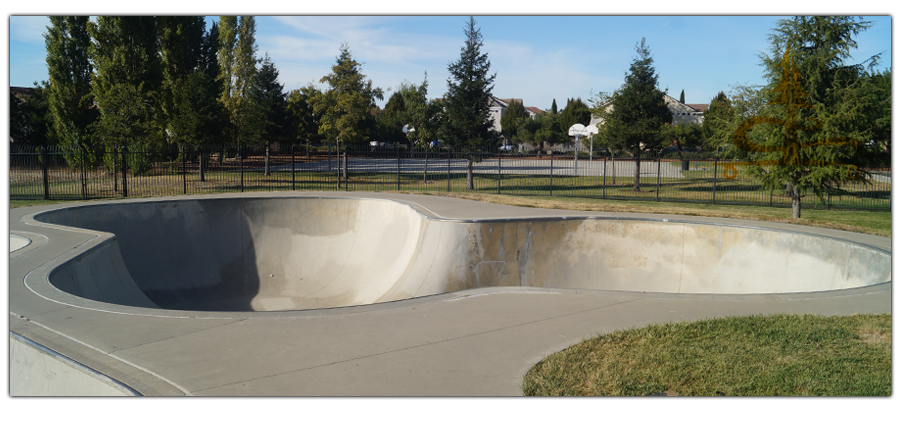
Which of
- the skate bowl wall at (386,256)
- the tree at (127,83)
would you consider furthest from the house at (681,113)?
the skate bowl wall at (386,256)

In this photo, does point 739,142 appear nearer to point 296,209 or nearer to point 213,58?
point 296,209

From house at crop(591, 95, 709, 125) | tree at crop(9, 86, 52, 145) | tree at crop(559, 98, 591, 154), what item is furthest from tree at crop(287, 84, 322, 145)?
house at crop(591, 95, 709, 125)

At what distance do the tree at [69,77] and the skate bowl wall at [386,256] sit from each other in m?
21.8

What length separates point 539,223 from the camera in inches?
460

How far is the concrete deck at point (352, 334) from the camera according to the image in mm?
4262

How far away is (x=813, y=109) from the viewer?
45.7 feet

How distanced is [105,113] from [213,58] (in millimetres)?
16136

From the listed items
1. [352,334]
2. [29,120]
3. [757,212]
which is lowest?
[352,334]

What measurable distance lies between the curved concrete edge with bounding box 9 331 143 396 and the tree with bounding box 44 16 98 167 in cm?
3074

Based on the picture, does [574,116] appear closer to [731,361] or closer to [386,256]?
[386,256]

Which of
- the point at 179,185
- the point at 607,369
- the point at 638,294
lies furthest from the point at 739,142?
the point at 179,185

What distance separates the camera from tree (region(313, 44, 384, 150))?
1332 inches

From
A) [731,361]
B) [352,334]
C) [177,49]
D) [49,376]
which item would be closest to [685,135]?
[177,49]

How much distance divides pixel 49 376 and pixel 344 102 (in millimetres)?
30059
